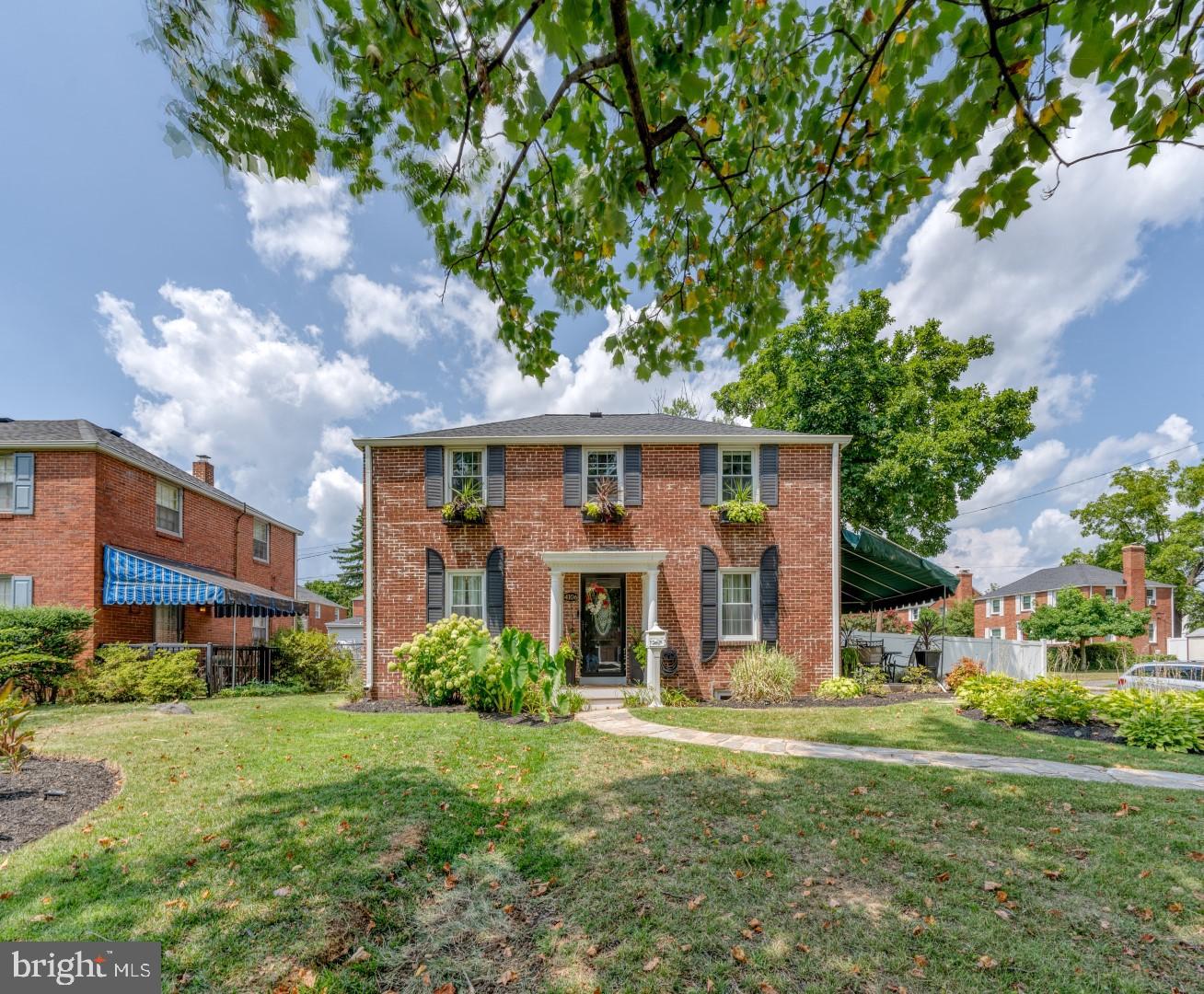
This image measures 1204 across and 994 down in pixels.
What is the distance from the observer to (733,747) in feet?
21.1

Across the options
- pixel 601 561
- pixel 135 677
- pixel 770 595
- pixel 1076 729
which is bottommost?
pixel 135 677

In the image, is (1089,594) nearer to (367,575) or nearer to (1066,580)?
(1066,580)

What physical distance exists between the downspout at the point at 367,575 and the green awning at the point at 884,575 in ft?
32.1

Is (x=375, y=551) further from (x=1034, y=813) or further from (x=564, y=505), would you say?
(x=1034, y=813)

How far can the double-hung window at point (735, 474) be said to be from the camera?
11711 millimetres

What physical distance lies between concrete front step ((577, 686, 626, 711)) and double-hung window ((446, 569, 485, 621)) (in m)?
2.68

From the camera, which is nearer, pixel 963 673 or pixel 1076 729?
pixel 1076 729

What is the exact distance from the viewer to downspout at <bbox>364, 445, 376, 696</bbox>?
11053 mm

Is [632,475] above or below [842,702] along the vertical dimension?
above

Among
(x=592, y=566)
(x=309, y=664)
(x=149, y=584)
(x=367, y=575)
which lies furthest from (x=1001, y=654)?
(x=149, y=584)

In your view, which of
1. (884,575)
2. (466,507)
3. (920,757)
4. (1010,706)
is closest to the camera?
(920,757)

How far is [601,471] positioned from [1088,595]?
34.7m

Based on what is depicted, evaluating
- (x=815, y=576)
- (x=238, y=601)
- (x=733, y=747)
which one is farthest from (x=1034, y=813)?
(x=238, y=601)

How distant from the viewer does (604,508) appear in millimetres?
11383
